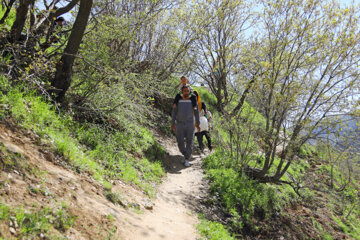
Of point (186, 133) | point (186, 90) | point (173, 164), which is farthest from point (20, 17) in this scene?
point (173, 164)

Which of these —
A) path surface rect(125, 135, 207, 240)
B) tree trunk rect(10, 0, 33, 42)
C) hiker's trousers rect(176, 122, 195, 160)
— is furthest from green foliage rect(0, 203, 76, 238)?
hiker's trousers rect(176, 122, 195, 160)

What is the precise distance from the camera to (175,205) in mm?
5168

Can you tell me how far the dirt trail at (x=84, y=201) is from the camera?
8.89 feet

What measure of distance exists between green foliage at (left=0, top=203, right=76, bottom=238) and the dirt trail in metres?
0.08

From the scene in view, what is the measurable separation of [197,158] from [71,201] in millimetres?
6024

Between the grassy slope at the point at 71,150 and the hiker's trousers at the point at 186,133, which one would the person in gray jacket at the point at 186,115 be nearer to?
the hiker's trousers at the point at 186,133

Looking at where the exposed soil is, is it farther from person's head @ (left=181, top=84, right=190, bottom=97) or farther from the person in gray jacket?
person's head @ (left=181, top=84, right=190, bottom=97)

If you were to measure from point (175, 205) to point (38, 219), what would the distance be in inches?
122

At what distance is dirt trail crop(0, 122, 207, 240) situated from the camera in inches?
107

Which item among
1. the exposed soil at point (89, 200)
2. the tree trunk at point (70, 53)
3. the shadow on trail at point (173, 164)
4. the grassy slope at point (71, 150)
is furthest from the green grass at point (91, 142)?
the tree trunk at point (70, 53)

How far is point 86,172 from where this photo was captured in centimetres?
411

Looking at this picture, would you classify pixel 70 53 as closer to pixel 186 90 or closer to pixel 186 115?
pixel 186 90

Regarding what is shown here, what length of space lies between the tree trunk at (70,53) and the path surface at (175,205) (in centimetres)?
300

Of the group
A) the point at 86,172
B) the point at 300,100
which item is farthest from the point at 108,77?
the point at 300,100
